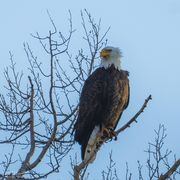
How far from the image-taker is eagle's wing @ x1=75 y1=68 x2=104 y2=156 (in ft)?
25.3

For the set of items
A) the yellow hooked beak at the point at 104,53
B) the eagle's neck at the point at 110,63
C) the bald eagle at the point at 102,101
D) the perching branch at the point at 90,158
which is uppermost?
the yellow hooked beak at the point at 104,53

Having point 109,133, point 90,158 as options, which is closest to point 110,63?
point 109,133

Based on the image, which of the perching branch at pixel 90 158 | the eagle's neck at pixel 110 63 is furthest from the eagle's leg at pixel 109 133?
the perching branch at pixel 90 158

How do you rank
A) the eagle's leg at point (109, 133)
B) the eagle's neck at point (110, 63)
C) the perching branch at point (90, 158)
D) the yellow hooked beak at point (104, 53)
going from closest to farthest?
the perching branch at point (90, 158) → the eagle's leg at point (109, 133) → the eagle's neck at point (110, 63) → the yellow hooked beak at point (104, 53)

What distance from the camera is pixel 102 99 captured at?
7.93 m

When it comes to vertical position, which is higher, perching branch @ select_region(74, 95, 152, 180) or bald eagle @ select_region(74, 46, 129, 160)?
bald eagle @ select_region(74, 46, 129, 160)

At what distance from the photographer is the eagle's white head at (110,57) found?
830 centimetres

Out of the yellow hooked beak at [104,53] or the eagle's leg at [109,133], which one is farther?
the yellow hooked beak at [104,53]

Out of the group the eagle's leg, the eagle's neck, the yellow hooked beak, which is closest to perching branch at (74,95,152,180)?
the eagle's leg

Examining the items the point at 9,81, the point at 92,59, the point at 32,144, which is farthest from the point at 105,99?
the point at 32,144

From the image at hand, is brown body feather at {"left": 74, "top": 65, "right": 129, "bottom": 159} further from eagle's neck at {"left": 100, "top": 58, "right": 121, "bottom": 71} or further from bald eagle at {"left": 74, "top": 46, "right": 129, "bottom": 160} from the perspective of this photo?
eagle's neck at {"left": 100, "top": 58, "right": 121, "bottom": 71}

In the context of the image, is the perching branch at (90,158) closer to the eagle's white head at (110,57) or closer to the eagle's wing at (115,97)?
the eagle's wing at (115,97)

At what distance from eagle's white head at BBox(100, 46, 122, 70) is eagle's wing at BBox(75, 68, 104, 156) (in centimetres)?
27

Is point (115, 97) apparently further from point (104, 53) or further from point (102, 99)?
point (104, 53)
